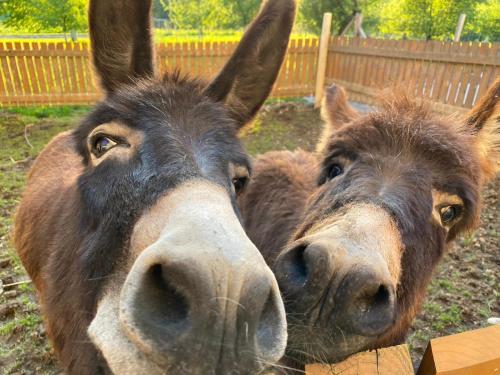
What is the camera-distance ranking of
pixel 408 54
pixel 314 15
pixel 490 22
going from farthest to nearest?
pixel 314 15
pixel 490 22
pixel 408 54

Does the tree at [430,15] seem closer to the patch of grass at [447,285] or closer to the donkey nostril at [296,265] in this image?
the patch of grass at [447,285]

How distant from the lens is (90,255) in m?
1.87

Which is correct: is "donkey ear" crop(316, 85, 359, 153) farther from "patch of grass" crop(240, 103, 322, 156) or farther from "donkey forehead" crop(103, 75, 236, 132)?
"patch of grass" crop(240, 103, 322, 156)

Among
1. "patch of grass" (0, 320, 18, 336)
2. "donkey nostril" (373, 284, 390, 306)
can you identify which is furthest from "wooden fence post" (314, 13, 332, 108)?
"donkey nostril" (373, 284, 390, 306)

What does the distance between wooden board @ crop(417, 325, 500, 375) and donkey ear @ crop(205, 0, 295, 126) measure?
1.90 meters

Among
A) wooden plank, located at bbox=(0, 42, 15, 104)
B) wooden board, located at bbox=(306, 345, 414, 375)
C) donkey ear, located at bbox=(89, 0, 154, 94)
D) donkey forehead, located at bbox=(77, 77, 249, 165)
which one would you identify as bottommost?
wooden plank, located at bbox=(0, 42, 15, 104)

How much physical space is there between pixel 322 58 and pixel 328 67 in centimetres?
51

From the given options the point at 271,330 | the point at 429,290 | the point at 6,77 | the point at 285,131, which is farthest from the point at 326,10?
the point at 271,330

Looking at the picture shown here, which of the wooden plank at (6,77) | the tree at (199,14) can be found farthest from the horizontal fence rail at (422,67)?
the tree at (199,14)

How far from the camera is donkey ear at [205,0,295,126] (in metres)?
2.48

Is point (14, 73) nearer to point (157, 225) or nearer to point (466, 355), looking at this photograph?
point (157, 225)

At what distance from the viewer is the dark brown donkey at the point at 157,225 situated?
1.21 metres

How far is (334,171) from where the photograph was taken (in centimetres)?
280

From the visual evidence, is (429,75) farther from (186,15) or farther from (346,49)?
(186,15)
